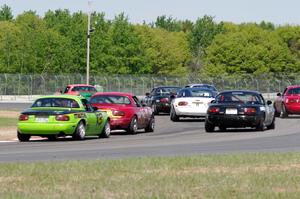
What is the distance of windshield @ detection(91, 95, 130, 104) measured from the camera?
30.7 metres

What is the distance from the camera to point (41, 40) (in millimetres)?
98750

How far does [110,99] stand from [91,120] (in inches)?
176

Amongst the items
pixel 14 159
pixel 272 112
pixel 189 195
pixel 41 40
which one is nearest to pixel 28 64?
pixel 41 40

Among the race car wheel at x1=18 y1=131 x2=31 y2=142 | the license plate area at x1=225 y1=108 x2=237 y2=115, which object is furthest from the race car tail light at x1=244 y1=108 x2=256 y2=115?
the race car wheel at x1=18 y1=131 x2=31 y2=142

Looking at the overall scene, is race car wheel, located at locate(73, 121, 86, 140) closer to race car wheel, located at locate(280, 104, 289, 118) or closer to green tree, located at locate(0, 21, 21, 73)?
race car wheel, located at locate(280, 104, 289, 118)

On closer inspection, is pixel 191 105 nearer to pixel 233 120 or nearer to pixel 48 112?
pixel 233 120

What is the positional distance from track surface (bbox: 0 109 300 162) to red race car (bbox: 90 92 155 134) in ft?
1.51

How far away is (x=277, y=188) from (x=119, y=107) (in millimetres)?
17724

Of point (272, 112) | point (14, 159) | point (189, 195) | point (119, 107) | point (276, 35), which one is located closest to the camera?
point (189, 195)

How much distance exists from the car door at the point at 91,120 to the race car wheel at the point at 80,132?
238 millimetres

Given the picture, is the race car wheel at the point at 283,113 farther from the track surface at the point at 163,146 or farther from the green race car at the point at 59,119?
the green race car at the point at 59,119

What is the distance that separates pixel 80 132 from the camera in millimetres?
26125

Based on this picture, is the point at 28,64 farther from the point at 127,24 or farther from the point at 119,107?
the point at 119,107

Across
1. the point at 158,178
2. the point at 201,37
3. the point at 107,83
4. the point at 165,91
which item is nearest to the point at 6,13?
the point at 201,37
